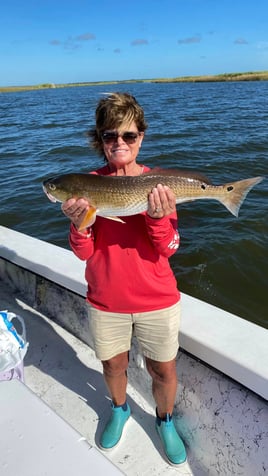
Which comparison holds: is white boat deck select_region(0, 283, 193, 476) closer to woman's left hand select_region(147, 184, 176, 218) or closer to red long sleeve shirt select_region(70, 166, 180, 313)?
red long sleeve shirt select_region(70, 166, 180, 313)

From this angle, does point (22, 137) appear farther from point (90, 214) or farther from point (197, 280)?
point (90, 214)

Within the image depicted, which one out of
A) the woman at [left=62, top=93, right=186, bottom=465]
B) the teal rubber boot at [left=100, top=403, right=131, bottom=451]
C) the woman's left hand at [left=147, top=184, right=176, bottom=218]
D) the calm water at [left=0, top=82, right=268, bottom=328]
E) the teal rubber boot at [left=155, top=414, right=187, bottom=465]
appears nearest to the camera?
the woman's left hand at [left=147, top=184, right=176, bottom=218]

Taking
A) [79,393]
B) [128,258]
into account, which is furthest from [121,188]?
[79,393]

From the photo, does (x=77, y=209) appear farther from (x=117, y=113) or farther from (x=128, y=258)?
(x=117, y=113)

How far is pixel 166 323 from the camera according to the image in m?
2.37

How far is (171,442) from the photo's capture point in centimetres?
262

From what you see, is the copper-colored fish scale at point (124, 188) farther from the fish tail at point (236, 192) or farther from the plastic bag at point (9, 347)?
the plastic bag at point (9, 347)

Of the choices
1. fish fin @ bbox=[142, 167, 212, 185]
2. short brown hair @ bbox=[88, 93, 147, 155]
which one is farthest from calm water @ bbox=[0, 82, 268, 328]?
fish fin @ bbox=[142, 167, 212, 185]

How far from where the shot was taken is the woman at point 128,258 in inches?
89.5

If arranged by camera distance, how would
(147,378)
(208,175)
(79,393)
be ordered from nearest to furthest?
(147,378)
(79,393)
(208,175)

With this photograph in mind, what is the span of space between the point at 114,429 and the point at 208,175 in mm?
9222

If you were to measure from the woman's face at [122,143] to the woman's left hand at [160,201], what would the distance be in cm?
31

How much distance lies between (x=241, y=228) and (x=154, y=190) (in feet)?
19.3

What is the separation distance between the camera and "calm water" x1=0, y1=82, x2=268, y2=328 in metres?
6.21
